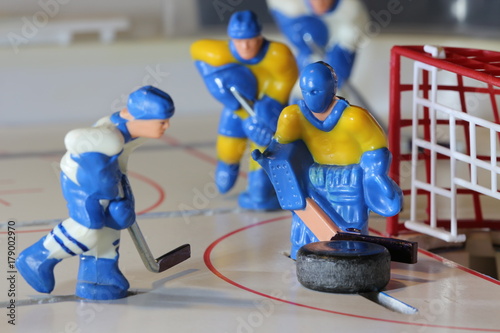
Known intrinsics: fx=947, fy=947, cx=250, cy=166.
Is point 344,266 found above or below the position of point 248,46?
below

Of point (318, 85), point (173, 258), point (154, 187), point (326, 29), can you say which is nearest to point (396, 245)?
point (318, 85)

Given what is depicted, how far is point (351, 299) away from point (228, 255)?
0.49 metres

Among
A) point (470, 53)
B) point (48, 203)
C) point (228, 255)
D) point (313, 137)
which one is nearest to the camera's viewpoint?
point (313, 137)

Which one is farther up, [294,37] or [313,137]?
[294,37]

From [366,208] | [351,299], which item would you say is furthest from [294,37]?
[351,299]

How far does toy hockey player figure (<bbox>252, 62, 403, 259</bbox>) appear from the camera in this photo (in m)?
2.30

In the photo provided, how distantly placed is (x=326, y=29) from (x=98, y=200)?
165 centimetres

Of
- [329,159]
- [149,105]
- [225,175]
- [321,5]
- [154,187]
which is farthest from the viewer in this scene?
[321,5]

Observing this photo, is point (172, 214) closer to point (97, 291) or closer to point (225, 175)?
point (225, 175)

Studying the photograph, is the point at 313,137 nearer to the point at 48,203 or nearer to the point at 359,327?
the point at 359,327

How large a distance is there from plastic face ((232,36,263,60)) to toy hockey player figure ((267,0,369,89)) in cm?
59

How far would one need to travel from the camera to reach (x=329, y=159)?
2.42 metres

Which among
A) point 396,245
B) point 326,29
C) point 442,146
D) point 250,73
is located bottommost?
point 396,245

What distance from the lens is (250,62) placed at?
2957 mm
